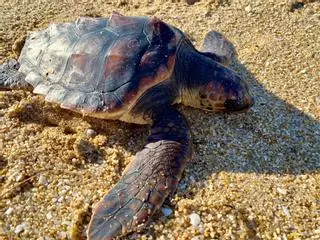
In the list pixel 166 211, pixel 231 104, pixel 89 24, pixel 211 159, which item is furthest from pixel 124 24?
pixel 166 211

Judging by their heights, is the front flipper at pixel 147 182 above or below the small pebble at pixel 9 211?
below

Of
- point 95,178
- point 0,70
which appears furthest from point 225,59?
point 0,70

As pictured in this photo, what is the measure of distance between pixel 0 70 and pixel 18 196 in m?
1.14

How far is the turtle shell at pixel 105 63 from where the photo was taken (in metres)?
2.23

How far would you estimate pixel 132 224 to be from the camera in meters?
1.79

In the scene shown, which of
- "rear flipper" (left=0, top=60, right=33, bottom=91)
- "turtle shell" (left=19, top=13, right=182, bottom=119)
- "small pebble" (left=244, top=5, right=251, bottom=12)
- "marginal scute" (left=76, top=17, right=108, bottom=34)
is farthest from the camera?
"small pebble" (left=244, top=5, right=251, bottom=12)

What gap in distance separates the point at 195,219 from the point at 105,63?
109cm

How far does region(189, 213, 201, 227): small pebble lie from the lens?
5.99ft

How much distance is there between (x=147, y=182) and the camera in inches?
76.8

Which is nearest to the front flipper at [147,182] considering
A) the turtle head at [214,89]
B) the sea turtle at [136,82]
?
the sea turtle at [136,82]

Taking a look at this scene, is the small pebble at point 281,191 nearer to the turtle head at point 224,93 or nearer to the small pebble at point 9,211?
the turtle head at point 224,93

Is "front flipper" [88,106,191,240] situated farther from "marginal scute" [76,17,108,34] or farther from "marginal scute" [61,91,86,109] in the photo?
"marginal scute" [76,17,108,34]

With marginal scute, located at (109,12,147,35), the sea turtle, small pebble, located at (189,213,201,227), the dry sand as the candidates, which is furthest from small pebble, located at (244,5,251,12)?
small pebble, located at (189,213,201,227)

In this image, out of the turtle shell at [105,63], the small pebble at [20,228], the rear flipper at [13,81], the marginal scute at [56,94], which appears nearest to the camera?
the small pebble at [20,228]
